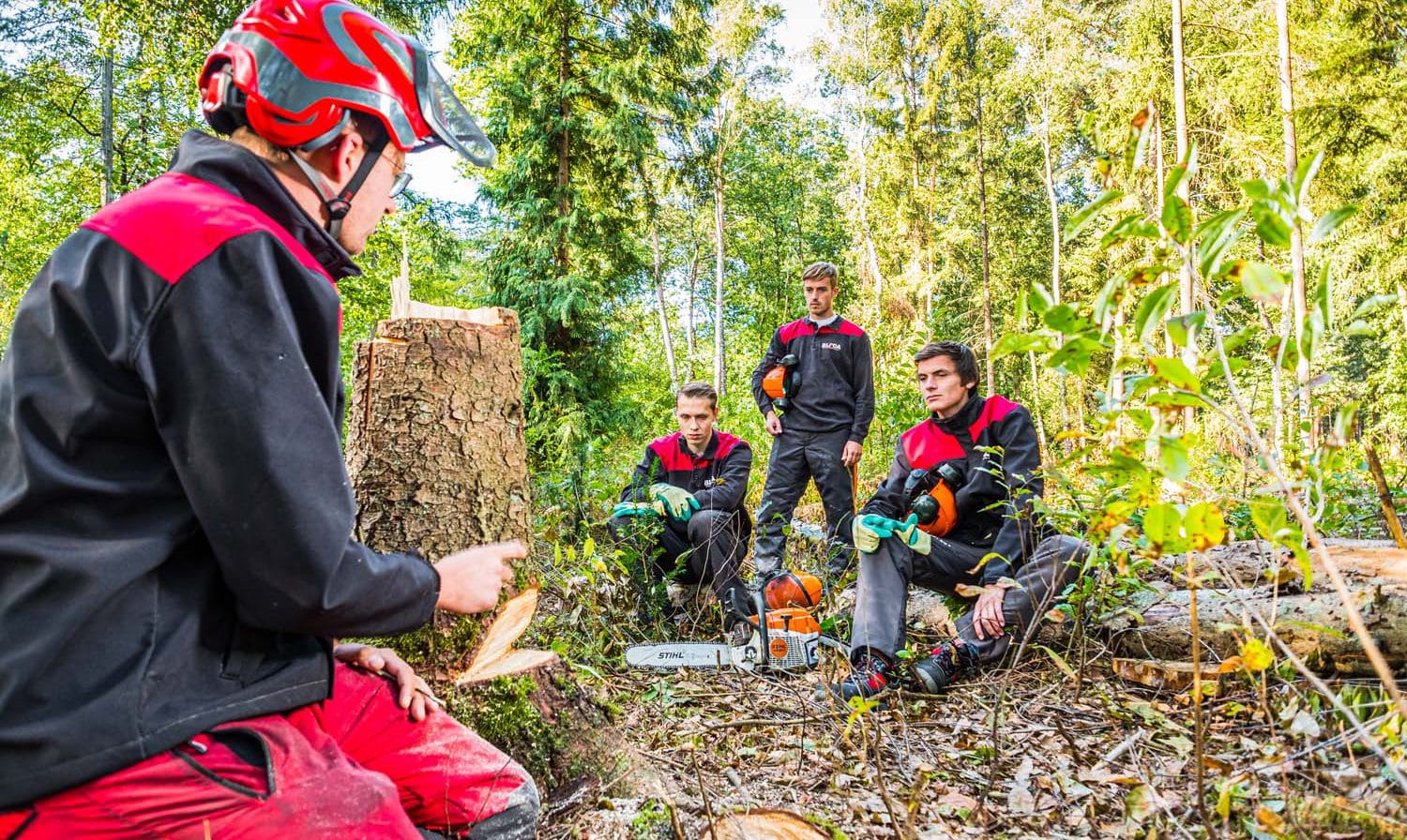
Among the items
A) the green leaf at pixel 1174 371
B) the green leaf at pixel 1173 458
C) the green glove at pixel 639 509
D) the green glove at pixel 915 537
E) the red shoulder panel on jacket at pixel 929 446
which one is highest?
the green leaf at pixel 1174 371

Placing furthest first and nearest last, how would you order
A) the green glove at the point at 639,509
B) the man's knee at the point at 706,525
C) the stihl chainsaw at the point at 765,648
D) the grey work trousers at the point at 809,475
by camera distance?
the grey work trousers at the point at 809,475 → the man's knee at the point at 706,525 → the green glove at the point at 639,509 → the stihl chainsaw at the point at 765,648

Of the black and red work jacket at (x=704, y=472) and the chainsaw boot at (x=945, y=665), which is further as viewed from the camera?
the black and red work jacket at (x=704, y=472)

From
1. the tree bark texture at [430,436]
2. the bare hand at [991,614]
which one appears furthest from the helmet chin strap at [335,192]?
the bare hand at [991,614]

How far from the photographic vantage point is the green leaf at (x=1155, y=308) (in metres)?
1.32

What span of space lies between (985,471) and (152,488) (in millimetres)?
3474

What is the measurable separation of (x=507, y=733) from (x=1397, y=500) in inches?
217

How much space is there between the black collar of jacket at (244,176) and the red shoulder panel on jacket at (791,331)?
18.3 feet

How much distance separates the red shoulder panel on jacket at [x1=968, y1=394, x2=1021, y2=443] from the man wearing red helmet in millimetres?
3489

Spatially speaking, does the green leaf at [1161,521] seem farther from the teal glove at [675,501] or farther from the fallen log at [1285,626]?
the teal glove at [675,501]

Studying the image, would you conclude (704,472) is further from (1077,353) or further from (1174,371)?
(1174,371)

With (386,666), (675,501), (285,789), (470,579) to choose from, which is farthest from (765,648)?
(285,789)

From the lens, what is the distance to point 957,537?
13.7 ft

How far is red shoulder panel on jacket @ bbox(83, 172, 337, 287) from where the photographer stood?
109cm

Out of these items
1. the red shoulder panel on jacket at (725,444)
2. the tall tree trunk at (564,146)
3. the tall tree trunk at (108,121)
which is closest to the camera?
the red shoulder panel on jacket at (725,444)
